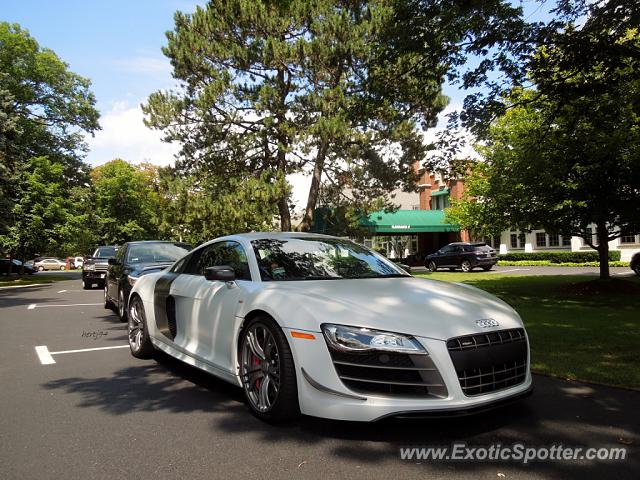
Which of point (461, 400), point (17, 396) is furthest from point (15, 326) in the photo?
point (461, 400)

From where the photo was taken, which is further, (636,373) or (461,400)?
(636,373)

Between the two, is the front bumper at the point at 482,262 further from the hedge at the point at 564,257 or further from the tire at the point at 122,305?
the tire at the point at 122,305

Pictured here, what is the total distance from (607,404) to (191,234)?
2241 cm

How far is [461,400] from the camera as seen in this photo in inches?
125

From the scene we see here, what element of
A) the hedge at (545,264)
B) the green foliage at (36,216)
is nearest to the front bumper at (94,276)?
the green foliage at (36,216)

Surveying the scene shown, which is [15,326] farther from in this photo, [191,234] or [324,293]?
[191,234]

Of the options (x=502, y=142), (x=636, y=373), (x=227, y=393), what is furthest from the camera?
(x=502, y=142)

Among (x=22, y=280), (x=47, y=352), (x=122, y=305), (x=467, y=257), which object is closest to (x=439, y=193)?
(x=467, y=257)

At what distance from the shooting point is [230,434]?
11.9ft

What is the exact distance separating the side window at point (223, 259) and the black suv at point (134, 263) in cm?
391

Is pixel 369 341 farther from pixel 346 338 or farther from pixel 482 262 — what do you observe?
pixel 482 262

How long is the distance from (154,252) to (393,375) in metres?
8.21

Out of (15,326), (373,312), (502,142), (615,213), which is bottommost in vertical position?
(15,326)

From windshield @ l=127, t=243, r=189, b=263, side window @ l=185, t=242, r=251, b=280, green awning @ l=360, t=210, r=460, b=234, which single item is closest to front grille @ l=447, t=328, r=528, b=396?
side window @ l=185, t=242, r=251, b=280
